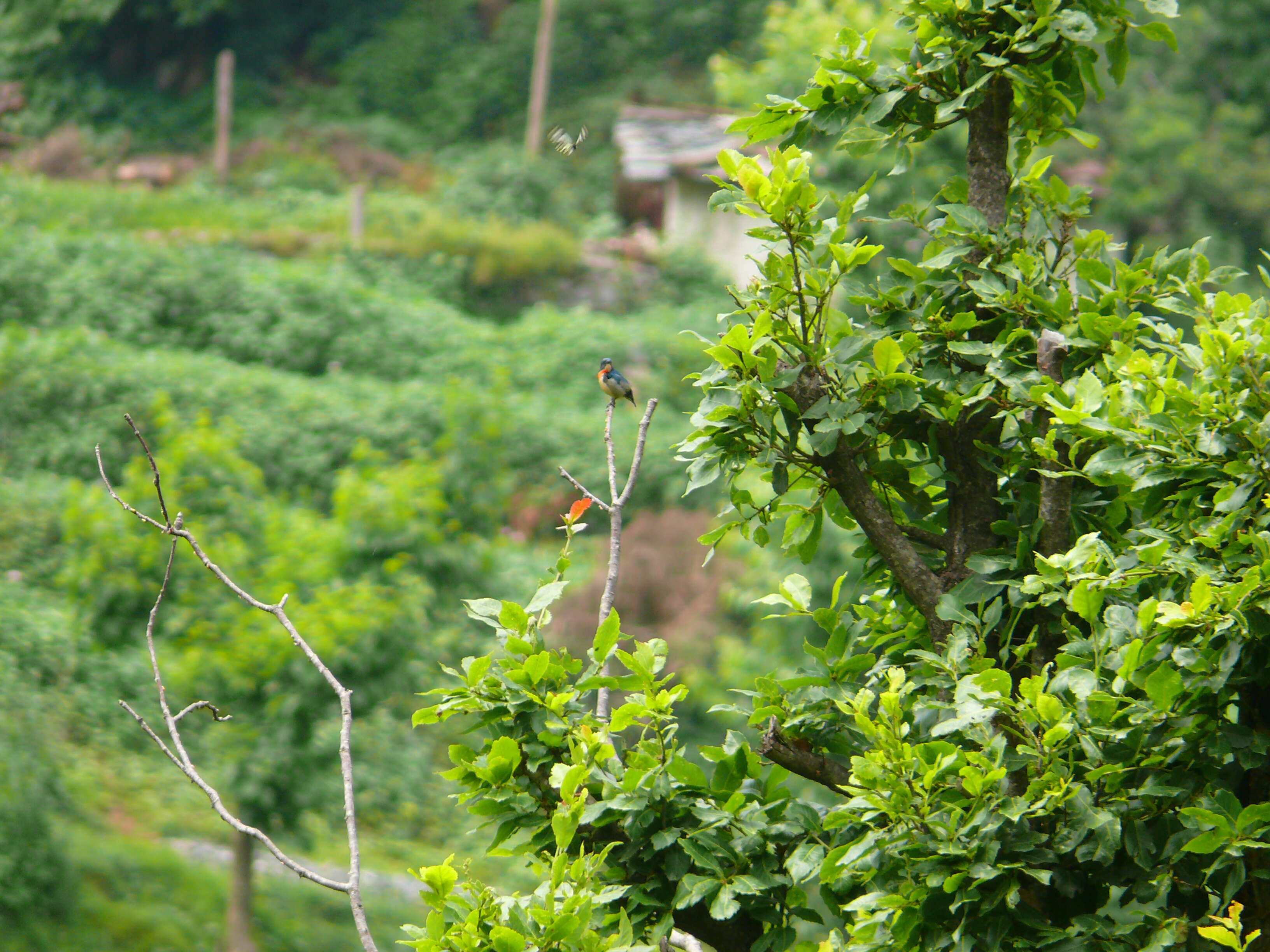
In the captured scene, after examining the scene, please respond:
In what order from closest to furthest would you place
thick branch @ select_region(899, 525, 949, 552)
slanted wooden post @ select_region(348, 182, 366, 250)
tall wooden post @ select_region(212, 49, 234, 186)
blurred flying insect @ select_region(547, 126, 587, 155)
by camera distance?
1. thick branch @ select_region(899, 525, 949, 552)
2. blurred flying insect @ select_region(547, 126, 587, 155)
3. slanted wooden post @ select_region(348, 182, 366, 250)
4. tall wooden post @ select_region(212, 49, 234, 186)

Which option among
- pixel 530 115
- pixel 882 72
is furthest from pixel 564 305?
pixel 882 72

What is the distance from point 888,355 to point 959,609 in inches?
17.2

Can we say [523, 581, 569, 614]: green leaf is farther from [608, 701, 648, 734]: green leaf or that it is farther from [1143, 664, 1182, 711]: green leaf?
[1143, 664, 1182, 711]: green leaf

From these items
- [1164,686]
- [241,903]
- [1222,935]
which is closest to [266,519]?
[241,903]

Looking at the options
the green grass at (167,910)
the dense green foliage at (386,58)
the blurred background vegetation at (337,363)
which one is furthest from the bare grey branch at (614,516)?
the dense green foliage at (386,58)

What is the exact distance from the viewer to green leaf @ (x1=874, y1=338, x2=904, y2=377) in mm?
1949

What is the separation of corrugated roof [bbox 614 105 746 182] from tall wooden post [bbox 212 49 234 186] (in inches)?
248

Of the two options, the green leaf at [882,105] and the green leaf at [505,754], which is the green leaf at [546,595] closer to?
the green leaf at [505,754]

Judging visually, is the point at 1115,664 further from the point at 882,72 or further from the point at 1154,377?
the point at 882,72

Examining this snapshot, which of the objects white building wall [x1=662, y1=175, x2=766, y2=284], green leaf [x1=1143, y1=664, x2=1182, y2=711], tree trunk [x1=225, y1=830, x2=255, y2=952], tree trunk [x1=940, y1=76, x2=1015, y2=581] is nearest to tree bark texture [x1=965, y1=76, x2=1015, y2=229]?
tree trunk [x1=940, y1=76, x2=1015, y2=581]

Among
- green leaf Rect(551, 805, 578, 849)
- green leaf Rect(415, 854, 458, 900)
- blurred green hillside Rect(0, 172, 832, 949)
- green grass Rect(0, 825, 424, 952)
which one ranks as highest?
green leaf Rect(551, 805, 578, 849)

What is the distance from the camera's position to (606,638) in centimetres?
193

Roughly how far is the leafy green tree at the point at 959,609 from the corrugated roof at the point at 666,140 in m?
13.0

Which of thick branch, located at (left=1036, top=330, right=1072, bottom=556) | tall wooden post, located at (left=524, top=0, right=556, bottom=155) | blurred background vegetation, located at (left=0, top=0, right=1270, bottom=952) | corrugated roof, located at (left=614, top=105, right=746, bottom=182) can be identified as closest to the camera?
thick branch, located at (left=1036, top=330, right=1072, bottom=556)
